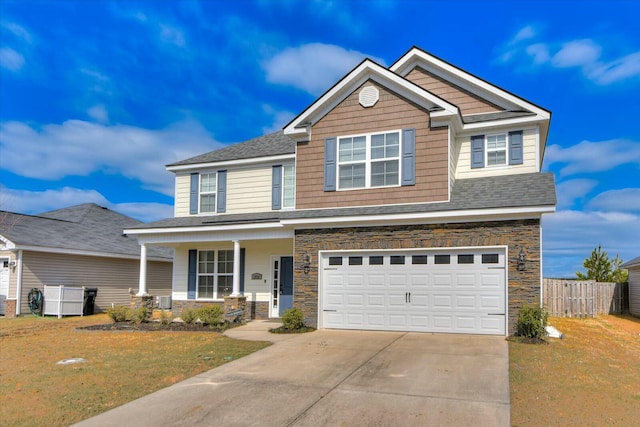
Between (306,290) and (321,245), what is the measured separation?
135 centimetres

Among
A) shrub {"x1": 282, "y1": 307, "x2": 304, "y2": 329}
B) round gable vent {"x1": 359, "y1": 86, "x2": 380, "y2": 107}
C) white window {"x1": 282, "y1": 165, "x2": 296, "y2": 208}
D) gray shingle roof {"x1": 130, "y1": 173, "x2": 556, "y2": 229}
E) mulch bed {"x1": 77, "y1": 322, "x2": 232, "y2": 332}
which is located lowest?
mulch bed {"x1": 77, "y1": 322, "x2": 232, "y2": 332}

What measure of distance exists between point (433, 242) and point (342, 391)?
249 inches

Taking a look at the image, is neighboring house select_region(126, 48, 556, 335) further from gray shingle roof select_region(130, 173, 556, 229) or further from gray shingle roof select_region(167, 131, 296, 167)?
gray shingle roof select_region(167, 131, 296, 167)

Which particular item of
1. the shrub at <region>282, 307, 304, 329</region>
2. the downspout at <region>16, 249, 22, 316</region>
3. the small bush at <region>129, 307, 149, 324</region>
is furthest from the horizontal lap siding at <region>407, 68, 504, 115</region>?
the downspout at <region>16, 249, 22, 316</region>

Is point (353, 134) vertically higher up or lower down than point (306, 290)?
higher up

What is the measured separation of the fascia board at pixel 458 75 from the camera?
1503 cm

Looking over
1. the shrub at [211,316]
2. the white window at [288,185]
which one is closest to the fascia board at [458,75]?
the white window at [288,185]

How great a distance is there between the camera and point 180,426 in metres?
5.84

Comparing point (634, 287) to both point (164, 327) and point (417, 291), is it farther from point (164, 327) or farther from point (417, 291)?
point (164, 327)

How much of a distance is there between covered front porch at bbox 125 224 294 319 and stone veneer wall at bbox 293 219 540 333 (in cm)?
214

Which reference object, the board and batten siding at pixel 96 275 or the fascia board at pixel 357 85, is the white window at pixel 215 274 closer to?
the fascia board at pixel 357 85

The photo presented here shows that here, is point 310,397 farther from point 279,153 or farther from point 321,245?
point 279,153

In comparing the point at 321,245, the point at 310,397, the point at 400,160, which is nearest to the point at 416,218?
the point at 400,160

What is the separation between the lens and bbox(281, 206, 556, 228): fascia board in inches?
456
